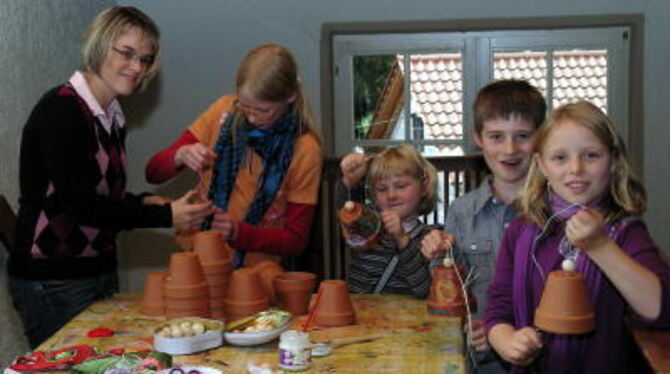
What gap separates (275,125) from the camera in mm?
2689

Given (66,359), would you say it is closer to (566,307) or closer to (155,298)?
(155,298)

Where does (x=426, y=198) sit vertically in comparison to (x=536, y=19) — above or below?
below

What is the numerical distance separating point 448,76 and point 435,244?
2409 millimetres

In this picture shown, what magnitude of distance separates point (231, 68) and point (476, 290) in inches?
91.4

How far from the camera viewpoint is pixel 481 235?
243 cm

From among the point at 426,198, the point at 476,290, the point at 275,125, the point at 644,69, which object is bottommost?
the point at 476,290

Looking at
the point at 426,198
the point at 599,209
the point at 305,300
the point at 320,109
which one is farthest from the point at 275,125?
the point at 320,109

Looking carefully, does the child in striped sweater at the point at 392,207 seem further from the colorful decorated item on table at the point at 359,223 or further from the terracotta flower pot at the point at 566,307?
the terracotta flower pot at the point at 566,307

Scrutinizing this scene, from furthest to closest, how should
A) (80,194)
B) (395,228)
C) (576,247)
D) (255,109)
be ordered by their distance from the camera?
1. (255,109)
2. (395,228)
3. (80,194)
4. (576,247)

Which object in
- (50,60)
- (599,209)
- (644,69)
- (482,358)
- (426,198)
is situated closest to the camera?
(599,209)

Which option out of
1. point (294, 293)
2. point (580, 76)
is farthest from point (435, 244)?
point (580, 76)

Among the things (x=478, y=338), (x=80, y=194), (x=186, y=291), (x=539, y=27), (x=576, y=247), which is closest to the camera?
(x=576, y=247)

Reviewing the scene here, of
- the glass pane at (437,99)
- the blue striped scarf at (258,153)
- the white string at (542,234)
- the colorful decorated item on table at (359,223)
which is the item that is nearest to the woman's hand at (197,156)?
the blue striped scarf at (258,153)

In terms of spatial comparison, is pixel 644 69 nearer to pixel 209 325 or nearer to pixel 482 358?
pixel 482 358
